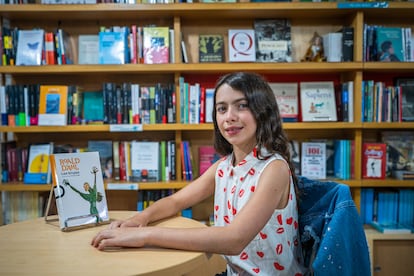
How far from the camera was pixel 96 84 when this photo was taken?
2971 mm

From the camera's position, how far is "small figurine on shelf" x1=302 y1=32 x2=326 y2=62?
2.83 m

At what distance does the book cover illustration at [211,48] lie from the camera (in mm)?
2840

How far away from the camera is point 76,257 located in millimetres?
1087

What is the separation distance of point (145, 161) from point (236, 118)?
1526mm

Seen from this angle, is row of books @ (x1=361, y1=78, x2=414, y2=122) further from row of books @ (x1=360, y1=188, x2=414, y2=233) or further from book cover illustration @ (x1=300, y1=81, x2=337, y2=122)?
row of books @ (x1=360, y1=188, x2=414, y2=233)

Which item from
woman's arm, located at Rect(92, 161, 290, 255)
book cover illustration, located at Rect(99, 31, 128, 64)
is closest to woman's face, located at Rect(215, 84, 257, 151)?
woman's arm, located at Rect(92, 161, 290, 255)

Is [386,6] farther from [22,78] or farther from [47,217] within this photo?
[22,78]

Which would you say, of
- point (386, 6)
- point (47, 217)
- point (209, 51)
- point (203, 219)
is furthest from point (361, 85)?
point (47, 217)

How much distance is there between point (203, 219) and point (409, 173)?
1504 millimetres

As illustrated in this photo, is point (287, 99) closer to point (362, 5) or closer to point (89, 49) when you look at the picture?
point (362, 5)

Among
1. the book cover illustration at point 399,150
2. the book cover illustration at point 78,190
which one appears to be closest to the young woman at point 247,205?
the book cover illustration at point 78,190

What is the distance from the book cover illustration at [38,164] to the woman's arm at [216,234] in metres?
1.73

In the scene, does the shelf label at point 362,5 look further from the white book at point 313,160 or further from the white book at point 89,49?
the white book at point 89,49

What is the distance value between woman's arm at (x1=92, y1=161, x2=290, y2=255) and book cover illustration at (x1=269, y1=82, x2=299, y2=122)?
1.70 metres
